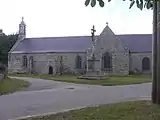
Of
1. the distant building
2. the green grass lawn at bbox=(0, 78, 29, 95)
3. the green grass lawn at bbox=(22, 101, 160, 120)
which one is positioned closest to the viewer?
the green grass lawn at bbox=(22, 101, 160, 120)

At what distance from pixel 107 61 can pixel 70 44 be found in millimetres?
10242

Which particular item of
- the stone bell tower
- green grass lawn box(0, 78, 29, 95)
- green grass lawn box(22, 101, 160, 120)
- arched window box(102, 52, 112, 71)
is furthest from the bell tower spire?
green grass lawn box(22, 101, 160, 120)

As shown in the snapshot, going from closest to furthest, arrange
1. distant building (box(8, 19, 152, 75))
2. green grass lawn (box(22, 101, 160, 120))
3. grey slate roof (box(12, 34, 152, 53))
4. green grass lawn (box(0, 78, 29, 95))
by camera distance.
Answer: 1. green grass lawn (box(22, 101, 160, 120))
2. green grass lawn (box(0, 78, 29, 95))
3. distant building (box(8, 19, 152, 75))
4. grey slate roof (box(12, 34, 152, 53))

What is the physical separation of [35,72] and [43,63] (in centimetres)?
266

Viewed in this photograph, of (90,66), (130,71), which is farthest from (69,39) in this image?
(90,66)

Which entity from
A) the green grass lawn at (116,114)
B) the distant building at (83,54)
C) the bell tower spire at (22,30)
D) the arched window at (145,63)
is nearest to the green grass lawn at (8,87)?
the green grass lawn at (116,114)

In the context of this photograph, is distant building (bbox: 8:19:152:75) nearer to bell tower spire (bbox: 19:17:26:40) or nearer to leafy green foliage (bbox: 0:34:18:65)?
bell tower spire (bbox: 19:17:26:40)

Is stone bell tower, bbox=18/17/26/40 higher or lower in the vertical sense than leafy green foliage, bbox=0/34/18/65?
higher

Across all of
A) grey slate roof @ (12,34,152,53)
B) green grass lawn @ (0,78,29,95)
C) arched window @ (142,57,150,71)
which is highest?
grey slate roof @ (12,34,152,53)

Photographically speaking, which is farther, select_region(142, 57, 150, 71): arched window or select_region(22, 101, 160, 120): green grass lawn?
select_region(142, 57, 150, 71): arched window

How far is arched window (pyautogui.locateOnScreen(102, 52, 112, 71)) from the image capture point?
2297 inches

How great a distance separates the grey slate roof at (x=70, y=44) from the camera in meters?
60.1

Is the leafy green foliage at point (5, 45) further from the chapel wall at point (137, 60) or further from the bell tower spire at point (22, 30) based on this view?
the chapel wall at point (137, 60)

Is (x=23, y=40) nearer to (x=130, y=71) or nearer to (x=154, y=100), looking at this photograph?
(x=130, y=71)
